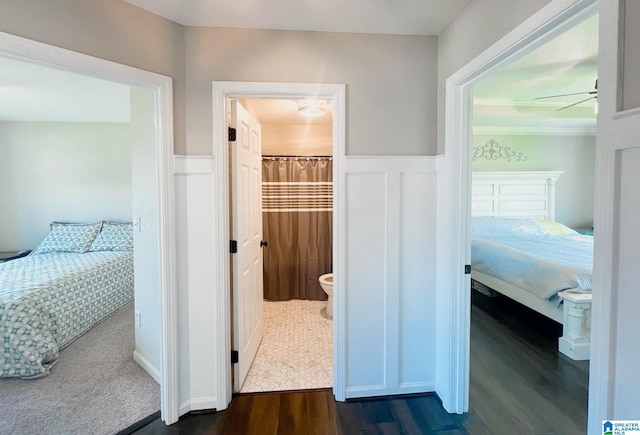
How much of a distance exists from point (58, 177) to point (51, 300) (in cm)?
238

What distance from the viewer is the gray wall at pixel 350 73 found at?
1946 millimetres

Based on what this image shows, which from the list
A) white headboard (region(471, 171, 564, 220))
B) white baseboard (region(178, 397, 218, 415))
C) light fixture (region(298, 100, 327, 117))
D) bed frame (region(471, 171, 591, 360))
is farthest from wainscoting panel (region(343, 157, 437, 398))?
white headboard (region(471, 171, 564, 220))

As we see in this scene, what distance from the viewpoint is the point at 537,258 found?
3178mm

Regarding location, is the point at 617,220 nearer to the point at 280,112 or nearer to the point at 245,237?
the point at 245,237

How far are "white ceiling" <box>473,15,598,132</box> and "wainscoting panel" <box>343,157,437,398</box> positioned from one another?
4.55ft

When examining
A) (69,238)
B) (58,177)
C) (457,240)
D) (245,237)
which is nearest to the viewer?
(457,240)

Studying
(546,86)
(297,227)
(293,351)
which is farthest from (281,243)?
(546,86)

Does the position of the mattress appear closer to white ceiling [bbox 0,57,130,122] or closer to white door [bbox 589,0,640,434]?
white door [bbox 589,0,640,434]

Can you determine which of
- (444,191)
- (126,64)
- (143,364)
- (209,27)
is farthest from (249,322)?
(209,27)

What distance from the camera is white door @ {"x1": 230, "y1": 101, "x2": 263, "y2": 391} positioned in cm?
215

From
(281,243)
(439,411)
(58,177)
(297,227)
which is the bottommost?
(439,411)

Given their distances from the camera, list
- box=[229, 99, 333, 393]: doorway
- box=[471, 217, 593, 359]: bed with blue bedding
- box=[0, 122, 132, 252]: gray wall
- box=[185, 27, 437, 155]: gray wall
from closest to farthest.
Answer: box=[185, 27, 437, 155]: gray wall, box=[229, 99, 333, 393]: doorway, box=[471, 217, 593, 359]: bed with blue bedding, box=[0, 122, 132, 252]: gray wall

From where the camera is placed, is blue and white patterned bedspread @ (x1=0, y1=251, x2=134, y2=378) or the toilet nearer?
blue and white patterned bedspread @ (x1=0, y1=251, x2=134, y2=378)

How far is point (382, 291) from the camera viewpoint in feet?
6.90
